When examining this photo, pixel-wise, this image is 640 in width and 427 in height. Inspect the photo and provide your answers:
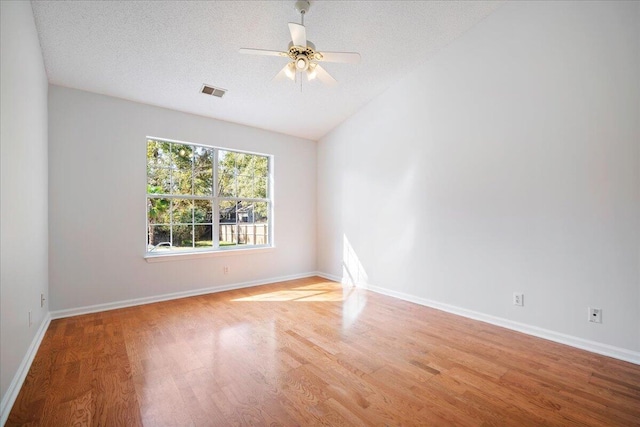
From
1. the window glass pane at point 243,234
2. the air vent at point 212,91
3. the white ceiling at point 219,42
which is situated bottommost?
the window glass pane at point 243,234

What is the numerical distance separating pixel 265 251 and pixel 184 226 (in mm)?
1335

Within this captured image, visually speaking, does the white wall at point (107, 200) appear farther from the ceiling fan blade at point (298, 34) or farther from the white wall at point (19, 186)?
the ceiling fan blade at point (298, 34)

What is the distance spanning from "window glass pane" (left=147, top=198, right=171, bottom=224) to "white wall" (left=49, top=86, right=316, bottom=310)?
15 cm

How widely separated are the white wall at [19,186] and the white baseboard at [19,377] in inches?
1.1

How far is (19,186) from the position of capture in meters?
2.07

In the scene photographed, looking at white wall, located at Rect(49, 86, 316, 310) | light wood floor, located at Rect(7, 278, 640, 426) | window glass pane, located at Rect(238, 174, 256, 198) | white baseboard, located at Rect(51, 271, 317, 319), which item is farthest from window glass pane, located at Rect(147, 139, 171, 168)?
light wood floor, located at Rect(7, 278, 640, 426)

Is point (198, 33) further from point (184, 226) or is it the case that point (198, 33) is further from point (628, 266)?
point (628, 266)

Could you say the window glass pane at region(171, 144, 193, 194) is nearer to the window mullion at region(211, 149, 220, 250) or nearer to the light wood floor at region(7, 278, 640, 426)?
the window mullion at region(211, 149, 220, 250)

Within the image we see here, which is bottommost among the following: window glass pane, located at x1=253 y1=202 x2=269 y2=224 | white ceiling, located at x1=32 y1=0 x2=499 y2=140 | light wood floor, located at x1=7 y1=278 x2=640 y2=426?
light wood floor, located at x1=7 y1=278 x2=640 y2=426

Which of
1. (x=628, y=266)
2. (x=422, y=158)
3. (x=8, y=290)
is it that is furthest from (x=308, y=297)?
(x=628, y=266)

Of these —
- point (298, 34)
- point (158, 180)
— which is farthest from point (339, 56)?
point (158, 180)

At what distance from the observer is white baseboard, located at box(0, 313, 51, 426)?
1.67m

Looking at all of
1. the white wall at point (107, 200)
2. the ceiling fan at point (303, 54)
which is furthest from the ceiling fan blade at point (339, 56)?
the white wall at point (107, 200)

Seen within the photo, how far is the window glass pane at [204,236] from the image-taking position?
4320 millimetres
